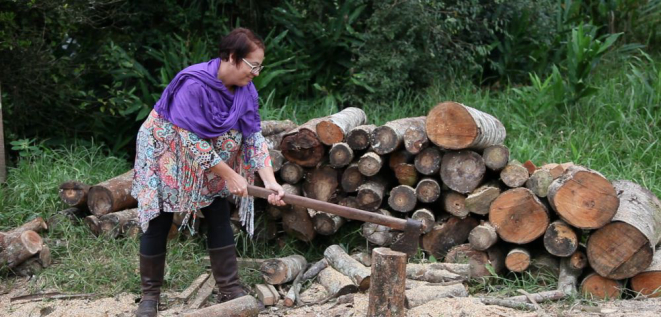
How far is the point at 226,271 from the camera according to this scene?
14.6 feet

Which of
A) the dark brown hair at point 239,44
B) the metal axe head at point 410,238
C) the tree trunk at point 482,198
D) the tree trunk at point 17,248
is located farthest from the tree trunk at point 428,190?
the tree trunk at point 17,248

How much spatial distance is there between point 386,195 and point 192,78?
180 centimetres

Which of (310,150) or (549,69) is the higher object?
(549,69)

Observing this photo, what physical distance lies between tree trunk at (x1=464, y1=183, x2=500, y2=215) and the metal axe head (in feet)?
3.04

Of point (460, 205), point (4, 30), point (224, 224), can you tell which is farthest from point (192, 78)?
point (4, 30)

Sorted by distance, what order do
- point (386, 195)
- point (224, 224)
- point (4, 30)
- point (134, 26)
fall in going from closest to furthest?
point (224, 224) → point (386, 195) → point (4, 30) → point (134, 26)

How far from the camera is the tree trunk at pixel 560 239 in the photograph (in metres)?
4.54

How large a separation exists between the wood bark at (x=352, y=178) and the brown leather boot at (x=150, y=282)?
1.37 metres

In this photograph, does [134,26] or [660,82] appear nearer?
[660,82]

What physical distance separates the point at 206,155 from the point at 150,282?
0.93 m

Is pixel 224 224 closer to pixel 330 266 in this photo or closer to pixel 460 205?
pixel 330 266

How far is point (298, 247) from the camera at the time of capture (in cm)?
546

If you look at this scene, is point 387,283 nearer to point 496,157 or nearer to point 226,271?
point 226,271

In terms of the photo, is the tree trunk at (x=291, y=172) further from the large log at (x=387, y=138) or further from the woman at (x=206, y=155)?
the woman at (x=206, y=155)
